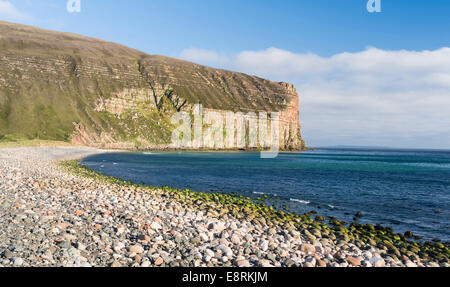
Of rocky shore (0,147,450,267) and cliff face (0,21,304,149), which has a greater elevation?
cliff face (0,21,304,149)

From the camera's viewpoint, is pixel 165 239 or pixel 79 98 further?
pixel 79 98

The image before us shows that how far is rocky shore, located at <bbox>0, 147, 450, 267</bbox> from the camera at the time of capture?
9.02 metres

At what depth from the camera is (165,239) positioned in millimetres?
11141

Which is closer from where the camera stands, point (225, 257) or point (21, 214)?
point (225, 257)

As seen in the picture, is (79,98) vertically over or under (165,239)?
over

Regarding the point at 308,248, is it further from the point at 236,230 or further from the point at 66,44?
the point at 66,44

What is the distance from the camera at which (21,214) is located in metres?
11.9

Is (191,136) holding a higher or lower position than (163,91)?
lower

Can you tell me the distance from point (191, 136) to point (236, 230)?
169592mm

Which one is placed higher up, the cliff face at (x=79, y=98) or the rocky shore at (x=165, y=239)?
the cliff face at (x=79, y=98)

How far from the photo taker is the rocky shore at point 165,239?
9023mm

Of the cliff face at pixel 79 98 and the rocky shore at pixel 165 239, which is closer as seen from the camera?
the rocky shore at pixel 165 239

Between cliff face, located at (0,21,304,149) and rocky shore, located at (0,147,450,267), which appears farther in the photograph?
cliff face, located at (0,21,304,149)
